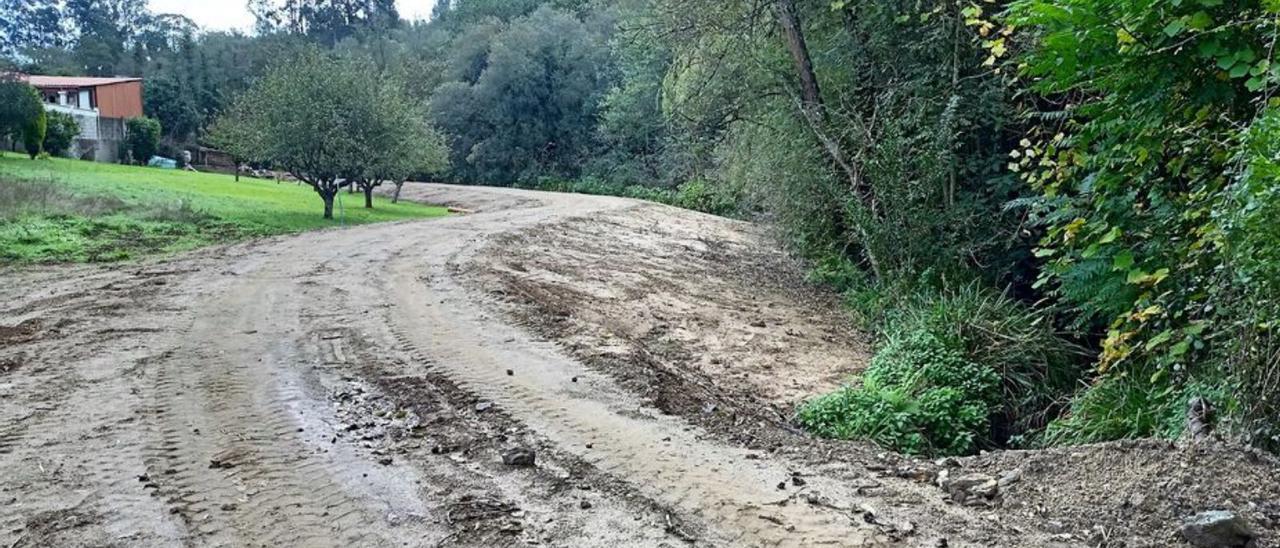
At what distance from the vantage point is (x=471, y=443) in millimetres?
5266

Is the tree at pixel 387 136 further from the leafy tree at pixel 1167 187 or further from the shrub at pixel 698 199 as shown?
the leafy tree at pixel 1167 187

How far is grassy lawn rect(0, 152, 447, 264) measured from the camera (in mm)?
14344

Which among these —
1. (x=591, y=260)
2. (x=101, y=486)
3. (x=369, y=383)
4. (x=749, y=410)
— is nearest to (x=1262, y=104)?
(x=749, y=410)

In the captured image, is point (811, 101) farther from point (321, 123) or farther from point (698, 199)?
point (698, 199)

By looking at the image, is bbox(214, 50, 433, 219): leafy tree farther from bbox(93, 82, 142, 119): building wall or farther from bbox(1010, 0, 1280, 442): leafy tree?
bbox(93, 82, 142, 119): building wall

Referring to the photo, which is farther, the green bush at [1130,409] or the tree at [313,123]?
the tree at [313,123]

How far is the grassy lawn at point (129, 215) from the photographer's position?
14.3 metres

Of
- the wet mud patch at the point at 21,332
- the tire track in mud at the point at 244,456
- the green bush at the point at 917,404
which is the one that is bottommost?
the green bush at the point at 917,404

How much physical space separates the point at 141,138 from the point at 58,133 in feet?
28.1

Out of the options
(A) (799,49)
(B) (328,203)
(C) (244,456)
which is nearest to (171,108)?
(B) (328,203)

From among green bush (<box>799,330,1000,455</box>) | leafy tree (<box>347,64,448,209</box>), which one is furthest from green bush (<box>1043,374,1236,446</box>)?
leafy tree (<box>347,64,448,209</box>)

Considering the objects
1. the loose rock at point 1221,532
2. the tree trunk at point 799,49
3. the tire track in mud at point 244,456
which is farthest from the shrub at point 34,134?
the loose rock at point 1221,532

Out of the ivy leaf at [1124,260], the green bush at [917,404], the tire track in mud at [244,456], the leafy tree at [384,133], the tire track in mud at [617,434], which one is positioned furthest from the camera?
the leafy tree at [384,133]

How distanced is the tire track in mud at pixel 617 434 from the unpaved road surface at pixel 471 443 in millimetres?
20
